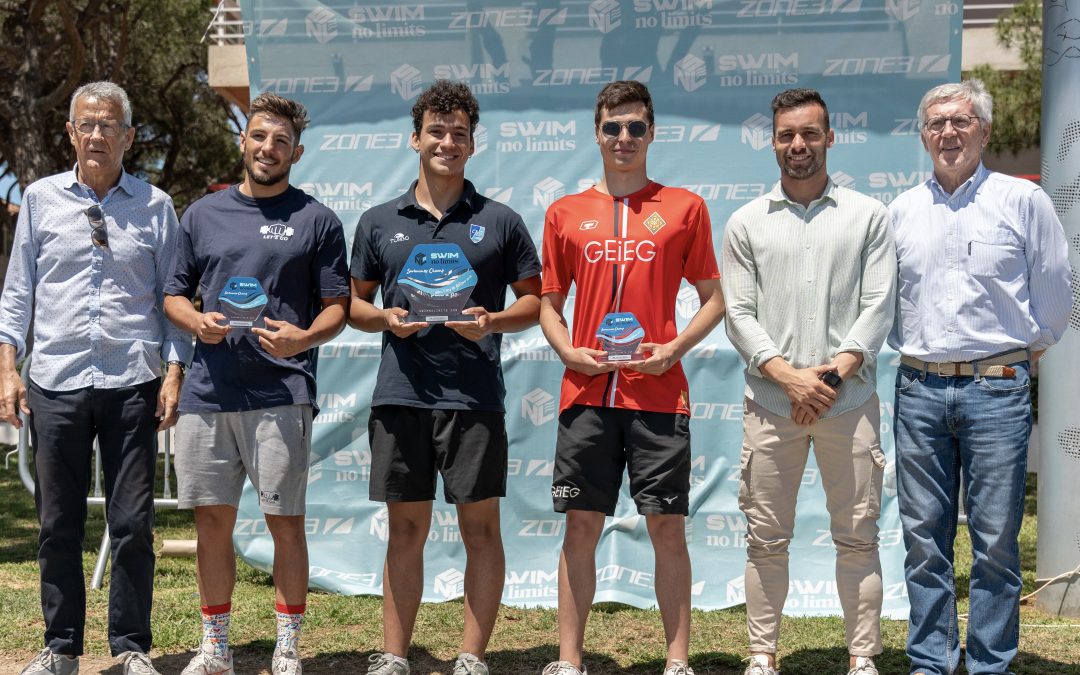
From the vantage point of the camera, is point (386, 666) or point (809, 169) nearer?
point (809, 169)

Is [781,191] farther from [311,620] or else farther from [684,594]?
[311,620]

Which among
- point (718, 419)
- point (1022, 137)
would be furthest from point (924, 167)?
point (1022, 137)

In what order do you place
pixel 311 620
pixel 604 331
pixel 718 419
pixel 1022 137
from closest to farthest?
1. pixel 604 331
2. pixel 311 620
3. pixel 718 419
4. pixel 1022 137

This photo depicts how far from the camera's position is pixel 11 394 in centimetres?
410

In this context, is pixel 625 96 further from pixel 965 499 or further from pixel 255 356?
pixel 965 499

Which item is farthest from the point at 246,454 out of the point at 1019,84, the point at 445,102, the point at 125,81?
the point at 125,81

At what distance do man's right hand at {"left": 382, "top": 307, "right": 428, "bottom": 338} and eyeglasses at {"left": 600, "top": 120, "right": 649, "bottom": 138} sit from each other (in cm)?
101

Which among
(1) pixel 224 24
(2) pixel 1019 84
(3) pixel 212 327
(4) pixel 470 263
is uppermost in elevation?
(2) pixel 1019 84

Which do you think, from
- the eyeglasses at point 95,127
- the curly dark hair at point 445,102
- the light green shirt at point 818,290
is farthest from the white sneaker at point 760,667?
the eyeglasses at point 95,127

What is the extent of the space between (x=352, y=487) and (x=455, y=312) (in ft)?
7.00

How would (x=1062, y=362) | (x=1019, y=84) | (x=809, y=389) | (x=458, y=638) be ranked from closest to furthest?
(x=809, y=389) → (x=458, y=638) → (x=1062, y=362) → (x=1019, y=84)

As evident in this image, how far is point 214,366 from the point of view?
402cm

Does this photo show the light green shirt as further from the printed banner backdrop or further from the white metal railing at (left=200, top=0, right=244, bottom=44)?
the white metal railing at (left=200, top=0, right=244, bottom=44)

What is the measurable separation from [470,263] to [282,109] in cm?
95
